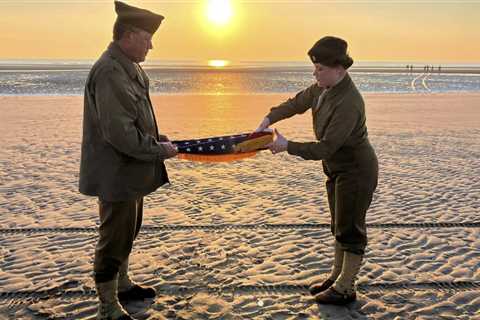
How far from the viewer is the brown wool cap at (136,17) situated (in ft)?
11.3

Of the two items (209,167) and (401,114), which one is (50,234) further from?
(401,114)

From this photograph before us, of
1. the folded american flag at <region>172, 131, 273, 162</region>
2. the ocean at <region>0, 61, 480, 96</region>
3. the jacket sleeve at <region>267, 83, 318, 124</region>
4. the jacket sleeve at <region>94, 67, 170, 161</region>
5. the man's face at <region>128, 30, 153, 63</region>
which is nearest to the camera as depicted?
the jacket sleeve at <region>94, 67, 170, 161</region>

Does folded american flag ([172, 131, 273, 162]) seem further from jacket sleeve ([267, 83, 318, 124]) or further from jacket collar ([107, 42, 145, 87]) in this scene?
jacket collar ([107, 42, 145, 87])

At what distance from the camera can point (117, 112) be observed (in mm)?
3404

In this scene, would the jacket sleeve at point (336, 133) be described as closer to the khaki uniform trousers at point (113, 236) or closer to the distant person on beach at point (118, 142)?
the distant person on beach at point (118, 142)

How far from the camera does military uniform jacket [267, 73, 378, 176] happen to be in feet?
12.6

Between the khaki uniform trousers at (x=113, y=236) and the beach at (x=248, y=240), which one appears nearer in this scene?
the khaki uniform trousers at (x=113, y=236)

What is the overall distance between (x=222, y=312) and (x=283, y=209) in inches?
117

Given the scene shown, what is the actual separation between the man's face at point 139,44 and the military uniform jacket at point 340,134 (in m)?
1.44

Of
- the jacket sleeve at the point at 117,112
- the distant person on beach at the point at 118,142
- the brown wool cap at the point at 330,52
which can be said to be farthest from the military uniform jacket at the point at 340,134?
the jacket sleeve at the point at 117,112

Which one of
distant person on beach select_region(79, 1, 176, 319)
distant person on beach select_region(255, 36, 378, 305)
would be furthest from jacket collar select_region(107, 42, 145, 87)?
distant person on beach select_region(255, 36, 378, 305)

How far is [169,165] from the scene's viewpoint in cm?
981

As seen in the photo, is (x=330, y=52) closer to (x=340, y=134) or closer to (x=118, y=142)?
(x=340, y=134)

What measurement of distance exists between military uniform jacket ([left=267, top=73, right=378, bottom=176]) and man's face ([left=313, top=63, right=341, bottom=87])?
0.07 m
